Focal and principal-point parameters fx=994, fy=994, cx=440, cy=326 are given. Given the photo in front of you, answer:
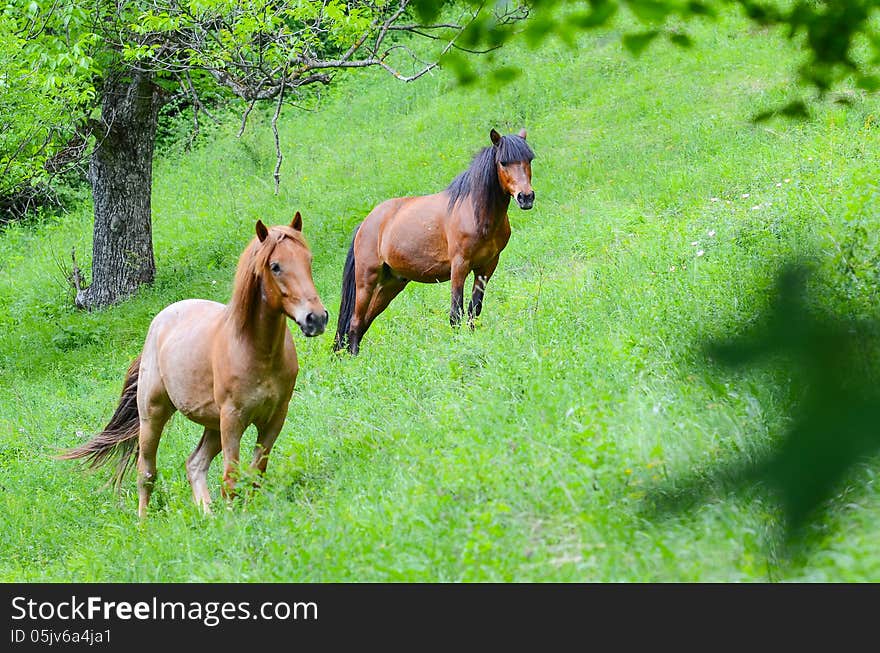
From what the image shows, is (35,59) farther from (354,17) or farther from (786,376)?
(786,376)

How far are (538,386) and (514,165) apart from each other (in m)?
3.75

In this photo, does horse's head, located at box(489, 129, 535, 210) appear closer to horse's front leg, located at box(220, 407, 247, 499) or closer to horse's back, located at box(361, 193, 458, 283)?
horse's back, located at box(361, 193, 458, 283)

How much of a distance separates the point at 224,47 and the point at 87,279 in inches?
305

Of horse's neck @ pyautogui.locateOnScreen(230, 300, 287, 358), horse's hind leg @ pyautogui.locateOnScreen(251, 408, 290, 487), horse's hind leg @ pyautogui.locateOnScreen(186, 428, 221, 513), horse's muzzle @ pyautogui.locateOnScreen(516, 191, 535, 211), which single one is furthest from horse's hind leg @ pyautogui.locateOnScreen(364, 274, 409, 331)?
horse's neck @ pyautogui.locateOnScreen(230, 300, 287, 358)

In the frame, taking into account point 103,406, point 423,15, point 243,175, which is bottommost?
point 243,175

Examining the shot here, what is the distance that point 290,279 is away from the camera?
593 centimetres

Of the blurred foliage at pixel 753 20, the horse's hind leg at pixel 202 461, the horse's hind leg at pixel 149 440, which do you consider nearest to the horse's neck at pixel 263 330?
the horse's hind leg at pixel 202 461

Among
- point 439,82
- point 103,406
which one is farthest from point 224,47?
point 439,82

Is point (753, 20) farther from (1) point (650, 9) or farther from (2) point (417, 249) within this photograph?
(2) point (417, 249)

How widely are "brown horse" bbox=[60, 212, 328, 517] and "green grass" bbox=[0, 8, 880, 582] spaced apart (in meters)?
0.35

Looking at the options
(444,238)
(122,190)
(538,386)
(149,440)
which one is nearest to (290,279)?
(538,386)

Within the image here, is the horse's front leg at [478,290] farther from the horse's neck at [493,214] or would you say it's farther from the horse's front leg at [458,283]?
the horse's neck at [493,214]

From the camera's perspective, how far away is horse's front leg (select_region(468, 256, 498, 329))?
9.47 meters

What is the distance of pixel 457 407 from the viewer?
20.0ft
